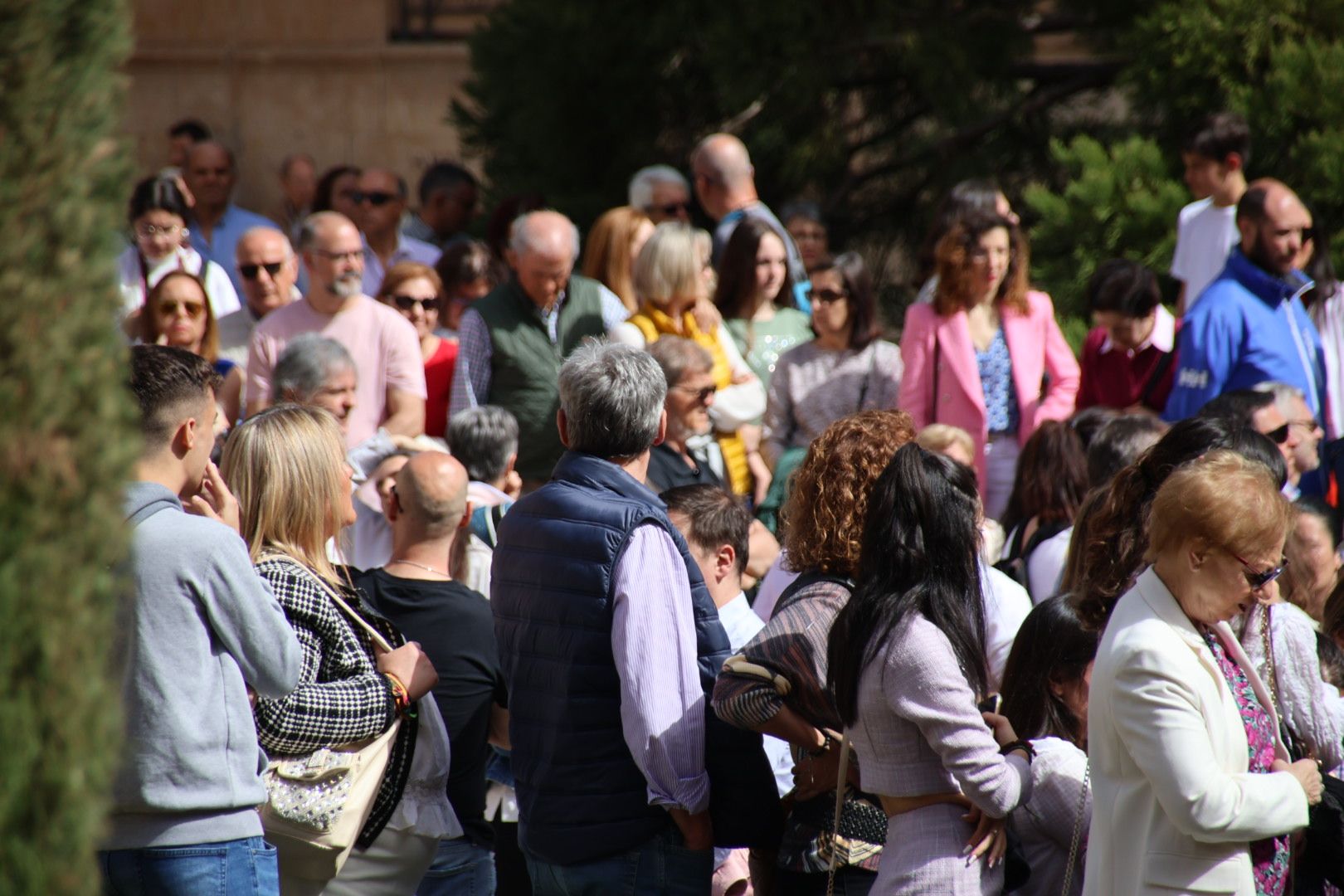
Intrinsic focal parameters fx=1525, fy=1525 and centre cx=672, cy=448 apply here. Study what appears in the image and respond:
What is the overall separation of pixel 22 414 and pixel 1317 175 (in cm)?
699

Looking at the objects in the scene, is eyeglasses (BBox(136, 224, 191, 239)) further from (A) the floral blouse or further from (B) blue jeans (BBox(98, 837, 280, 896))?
(A) the floral blouse

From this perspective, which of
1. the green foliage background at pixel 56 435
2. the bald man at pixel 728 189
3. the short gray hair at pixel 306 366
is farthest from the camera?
the bald man at pixel 728 189

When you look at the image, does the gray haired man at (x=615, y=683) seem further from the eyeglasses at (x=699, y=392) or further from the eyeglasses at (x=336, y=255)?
the eyeglasses at (x=336, y=255)

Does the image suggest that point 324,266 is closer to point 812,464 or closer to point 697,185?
point 697,185

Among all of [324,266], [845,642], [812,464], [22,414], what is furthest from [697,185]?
[22,414]

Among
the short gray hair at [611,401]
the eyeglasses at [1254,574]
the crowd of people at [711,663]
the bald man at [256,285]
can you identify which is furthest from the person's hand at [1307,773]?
the bald man at [256,285]

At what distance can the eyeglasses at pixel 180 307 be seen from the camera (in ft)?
19.9

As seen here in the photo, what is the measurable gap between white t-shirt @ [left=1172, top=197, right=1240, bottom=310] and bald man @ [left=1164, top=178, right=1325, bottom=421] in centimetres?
77

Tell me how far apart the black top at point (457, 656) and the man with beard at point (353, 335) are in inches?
92.3

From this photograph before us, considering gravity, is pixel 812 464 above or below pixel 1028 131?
below

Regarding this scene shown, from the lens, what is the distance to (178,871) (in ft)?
9.30

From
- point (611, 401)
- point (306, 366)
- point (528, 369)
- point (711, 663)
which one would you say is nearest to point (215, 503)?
point (611, 401)

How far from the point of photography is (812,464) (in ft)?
11.5

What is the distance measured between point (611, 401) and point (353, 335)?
2.96 meters
